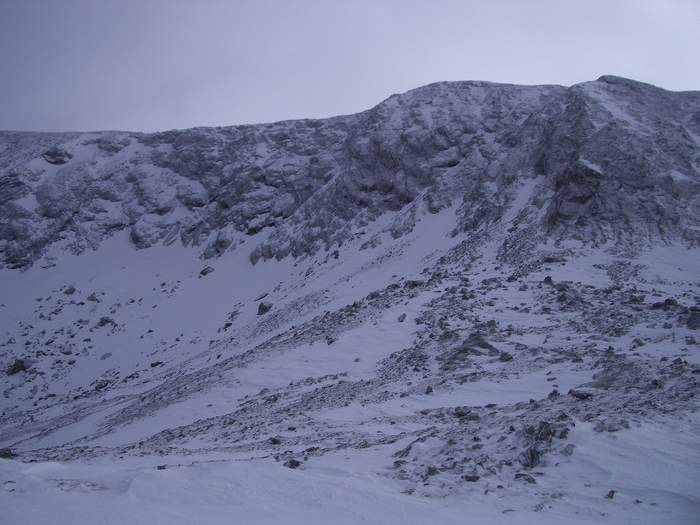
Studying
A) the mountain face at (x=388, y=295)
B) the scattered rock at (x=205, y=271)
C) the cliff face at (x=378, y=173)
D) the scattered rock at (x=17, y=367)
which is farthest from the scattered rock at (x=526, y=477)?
the scattered rock at (x=205, y=271)

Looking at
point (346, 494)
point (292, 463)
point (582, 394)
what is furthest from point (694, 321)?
point (346, 494)

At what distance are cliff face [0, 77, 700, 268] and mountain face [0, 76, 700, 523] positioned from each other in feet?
0.82

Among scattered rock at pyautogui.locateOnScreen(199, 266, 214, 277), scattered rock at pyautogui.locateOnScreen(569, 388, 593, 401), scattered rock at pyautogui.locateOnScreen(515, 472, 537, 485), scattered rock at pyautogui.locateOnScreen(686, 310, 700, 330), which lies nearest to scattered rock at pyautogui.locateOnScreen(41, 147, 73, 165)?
scattered rock at pyautogui.locateOnScreen(199, 266, 214, 277)

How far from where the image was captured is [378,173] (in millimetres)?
49750

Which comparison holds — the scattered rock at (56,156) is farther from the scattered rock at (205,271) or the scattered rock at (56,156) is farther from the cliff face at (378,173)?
the scattered rock at (205,271)

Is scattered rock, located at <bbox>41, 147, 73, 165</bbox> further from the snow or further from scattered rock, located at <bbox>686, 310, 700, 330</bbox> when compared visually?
scattered rock, located at <bbox>686, 310, 700, 330</bbox>

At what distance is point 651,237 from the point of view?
28.3 m

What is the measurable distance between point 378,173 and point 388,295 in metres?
26.1

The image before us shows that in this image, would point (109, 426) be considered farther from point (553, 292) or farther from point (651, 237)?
point (651, 237)

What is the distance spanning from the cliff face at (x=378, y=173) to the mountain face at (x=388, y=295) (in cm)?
25

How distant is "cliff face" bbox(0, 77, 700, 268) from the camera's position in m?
31.5

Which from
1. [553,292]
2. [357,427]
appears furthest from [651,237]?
[357,427]

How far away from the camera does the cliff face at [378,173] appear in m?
31.5

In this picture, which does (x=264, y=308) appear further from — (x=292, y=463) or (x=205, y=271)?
(x=292, y=463)
